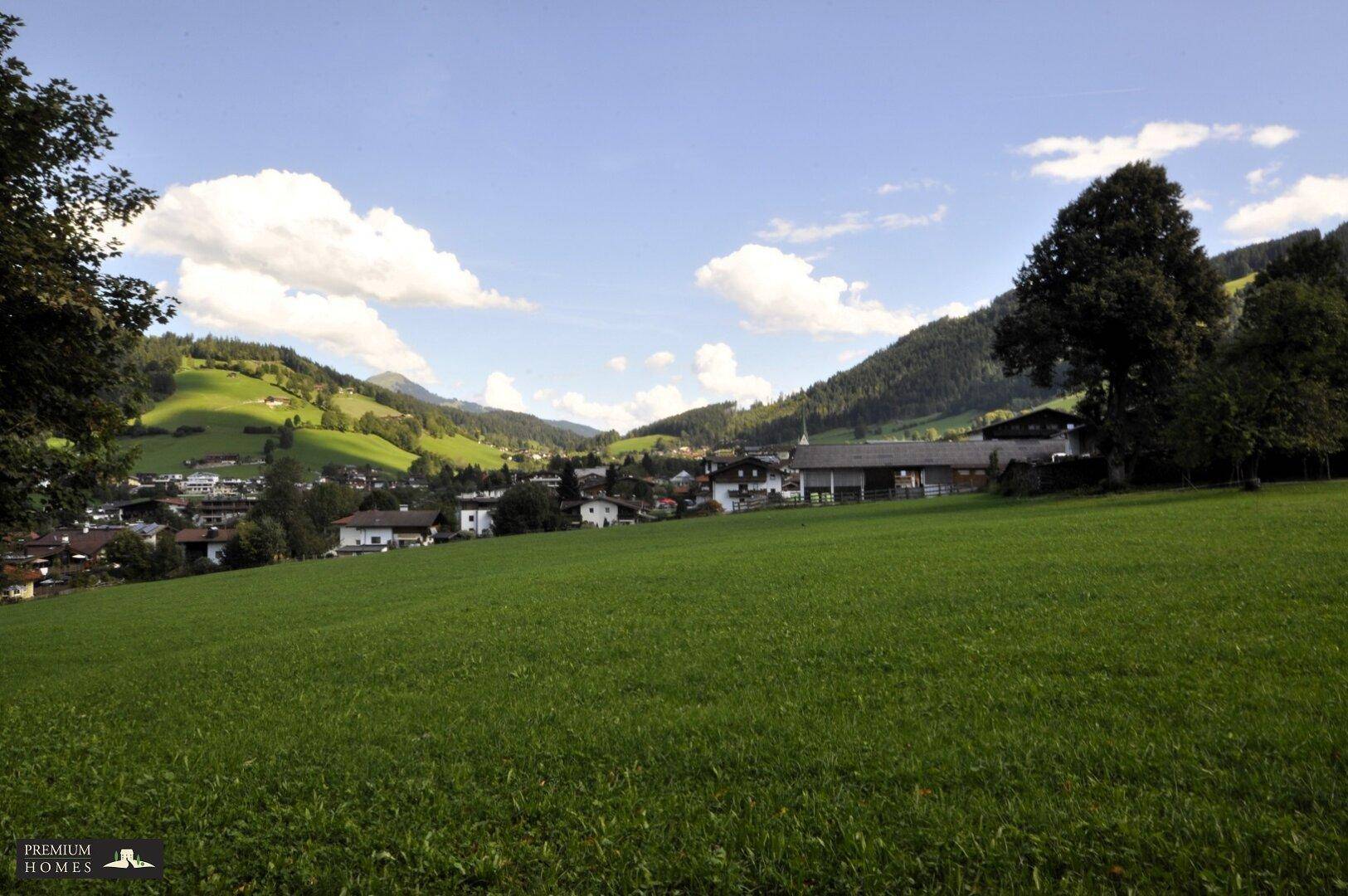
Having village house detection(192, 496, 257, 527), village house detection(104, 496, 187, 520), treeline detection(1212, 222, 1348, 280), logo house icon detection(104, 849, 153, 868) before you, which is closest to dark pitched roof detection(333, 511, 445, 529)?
village house detection(192, 496, 257, 527)

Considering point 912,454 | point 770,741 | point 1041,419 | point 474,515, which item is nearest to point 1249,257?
point 1041,419

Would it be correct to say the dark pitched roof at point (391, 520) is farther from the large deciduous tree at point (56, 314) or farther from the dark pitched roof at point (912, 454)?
the large deciduous tree at point (56, 314)

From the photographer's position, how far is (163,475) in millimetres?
163125

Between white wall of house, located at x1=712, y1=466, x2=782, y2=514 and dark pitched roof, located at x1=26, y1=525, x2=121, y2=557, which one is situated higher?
white wall of house, located at x1=712, y1=466, x2=782, y2=514

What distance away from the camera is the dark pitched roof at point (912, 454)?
73.7 meters

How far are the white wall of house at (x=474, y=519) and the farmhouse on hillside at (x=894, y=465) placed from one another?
58.9 meters

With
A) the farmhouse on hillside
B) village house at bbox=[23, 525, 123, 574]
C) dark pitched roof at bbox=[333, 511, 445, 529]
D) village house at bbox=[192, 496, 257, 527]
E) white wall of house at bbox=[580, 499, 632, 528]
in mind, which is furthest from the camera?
village house at bbox=[192, 496, 257, 527]

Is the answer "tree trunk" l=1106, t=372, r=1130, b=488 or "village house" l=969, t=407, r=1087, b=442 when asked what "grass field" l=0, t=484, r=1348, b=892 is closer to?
"tree trunk" l=1106, t=372, r=1130, b=488

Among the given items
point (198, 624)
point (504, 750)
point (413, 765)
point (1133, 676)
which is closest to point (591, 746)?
point (504, 750)

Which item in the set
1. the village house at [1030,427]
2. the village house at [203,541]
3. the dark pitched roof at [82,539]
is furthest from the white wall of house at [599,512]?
the dark pitched roof at [82,539]

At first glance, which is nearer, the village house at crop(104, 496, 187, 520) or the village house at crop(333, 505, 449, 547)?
the village house at crop(333, 505, 449, 547)

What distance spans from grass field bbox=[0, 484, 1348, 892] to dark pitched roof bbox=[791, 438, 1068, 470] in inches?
2288

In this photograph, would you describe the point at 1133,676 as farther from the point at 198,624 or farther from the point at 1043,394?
the point at 1043,394

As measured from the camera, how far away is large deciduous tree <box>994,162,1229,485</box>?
119ft
